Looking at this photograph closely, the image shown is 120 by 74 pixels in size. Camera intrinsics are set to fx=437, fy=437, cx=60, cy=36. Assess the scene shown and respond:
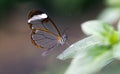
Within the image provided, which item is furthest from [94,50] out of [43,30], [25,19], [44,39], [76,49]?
[25,19]

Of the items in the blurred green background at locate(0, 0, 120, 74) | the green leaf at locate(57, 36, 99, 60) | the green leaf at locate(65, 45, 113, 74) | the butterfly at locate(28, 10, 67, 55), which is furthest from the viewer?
the blurred green background at locate(0, 0, 120, 74)

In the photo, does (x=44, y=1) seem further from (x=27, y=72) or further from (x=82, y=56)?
→ (x=82, y=56)

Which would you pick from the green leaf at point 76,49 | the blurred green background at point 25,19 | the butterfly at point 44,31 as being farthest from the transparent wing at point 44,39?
the blurred green background at point 25,19

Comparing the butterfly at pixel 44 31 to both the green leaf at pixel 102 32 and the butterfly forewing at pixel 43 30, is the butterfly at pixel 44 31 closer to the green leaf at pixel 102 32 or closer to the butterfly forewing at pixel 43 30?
the butterfly forewing at pixel 43 30

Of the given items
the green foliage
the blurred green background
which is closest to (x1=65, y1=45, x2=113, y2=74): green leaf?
the green foliage

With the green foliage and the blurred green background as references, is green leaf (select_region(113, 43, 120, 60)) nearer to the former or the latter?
the green foliage

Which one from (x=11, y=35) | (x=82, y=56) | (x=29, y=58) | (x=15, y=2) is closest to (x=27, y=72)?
(x=29, y=58)
